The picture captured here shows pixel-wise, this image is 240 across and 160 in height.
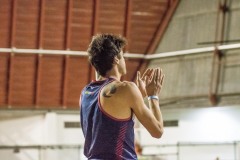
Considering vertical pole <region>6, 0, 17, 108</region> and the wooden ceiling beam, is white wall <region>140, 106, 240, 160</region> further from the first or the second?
vertical pole <region>6, 0, 17, 108</region>

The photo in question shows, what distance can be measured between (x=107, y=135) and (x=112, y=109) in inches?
6.4

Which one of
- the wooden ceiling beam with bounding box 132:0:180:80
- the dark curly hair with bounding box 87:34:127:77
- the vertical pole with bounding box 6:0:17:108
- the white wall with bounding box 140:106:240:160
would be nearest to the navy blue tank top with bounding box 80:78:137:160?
the dark curly hair with bounding box 87:34:127:77

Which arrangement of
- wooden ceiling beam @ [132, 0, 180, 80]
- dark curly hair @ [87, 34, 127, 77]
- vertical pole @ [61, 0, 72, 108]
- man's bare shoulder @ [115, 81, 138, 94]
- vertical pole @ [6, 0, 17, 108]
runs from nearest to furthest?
man's bare shoulder @ [115, 81, 138, 94] < dark curly hair @ [87, 34, 127, 77] < vertical pole @ [6, 0, 17, 108] < vertical pole @ [61, 0, 72, 108] < wooden ceiling beam @ [132, 0, 180, 80]

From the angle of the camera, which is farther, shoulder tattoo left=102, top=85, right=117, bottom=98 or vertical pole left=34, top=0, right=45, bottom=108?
vertical pole left=34, top=0, right=45, bottom=108

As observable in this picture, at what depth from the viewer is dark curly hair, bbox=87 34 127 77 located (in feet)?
11.7

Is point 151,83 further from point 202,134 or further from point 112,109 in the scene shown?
point 202,134

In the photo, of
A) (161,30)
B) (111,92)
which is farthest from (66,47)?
(111,92)

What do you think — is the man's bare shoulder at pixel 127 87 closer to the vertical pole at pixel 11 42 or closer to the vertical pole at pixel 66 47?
the vertical pole at pixel 11 42

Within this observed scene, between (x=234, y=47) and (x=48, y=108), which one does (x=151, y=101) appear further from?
(x=48, y=108)

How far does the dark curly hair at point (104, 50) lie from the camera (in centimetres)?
357

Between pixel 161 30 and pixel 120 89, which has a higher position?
pixel 161 30

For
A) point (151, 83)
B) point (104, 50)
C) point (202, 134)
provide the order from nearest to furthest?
point (104, 50)
point (151, 83)
point (202, 134)

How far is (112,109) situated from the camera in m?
3.47

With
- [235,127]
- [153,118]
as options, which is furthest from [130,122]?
[235,127]
